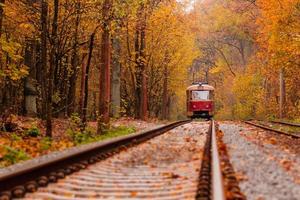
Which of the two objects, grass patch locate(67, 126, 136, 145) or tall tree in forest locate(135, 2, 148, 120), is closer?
grass patch locate(67, 126, 136, 145)

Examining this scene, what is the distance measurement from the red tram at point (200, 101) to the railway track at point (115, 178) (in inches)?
1196

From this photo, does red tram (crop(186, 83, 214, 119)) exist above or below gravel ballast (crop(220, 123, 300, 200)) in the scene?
A: above

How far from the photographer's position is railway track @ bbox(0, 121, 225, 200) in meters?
5.11

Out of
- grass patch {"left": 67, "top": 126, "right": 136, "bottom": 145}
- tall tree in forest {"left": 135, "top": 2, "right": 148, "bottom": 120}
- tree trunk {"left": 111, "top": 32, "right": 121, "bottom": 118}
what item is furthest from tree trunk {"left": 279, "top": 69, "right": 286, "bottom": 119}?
grass patch {"left": 67, "top": 126, "right": 136, "bottom": 145}

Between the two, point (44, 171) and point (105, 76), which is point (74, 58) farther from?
point (44, 171)

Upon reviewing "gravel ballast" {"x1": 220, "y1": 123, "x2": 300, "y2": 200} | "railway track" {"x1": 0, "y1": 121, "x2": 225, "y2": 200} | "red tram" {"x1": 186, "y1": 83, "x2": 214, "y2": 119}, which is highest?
"red tram" {"x1": 186, "y1": 83, "x2": 214, "y2": 119}

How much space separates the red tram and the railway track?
30.4 m

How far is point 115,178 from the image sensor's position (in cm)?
635

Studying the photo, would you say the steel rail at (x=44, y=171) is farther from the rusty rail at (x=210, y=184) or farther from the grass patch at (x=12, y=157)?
the rusty rail at (x=210, y=184)

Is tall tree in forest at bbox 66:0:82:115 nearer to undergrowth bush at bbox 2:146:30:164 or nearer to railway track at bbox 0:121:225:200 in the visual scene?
undergrowth bush at bbox 2:146:30:164

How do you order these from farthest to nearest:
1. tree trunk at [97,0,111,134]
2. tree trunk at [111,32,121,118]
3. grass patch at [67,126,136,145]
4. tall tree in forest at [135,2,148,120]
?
tall tree in forest at [135,2,148,120] < tree trunk at [111,32,121,118] < tree trunk at [97,0,111,134] < grass patch at [67,126,136,145]

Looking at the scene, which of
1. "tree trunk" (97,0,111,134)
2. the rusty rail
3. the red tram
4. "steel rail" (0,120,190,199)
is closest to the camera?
the rusty rail

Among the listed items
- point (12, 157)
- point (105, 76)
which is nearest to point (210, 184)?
point (12, 157)

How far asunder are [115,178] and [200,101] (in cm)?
3347
